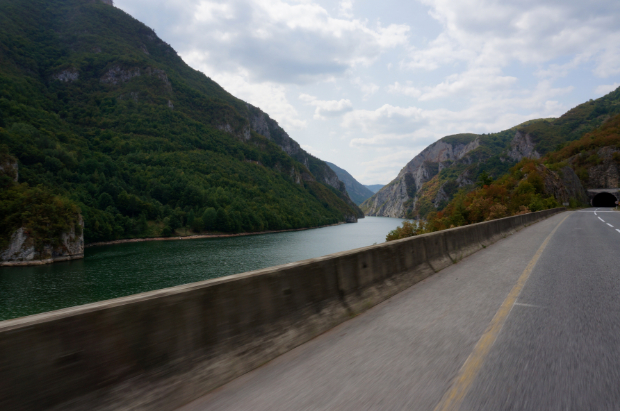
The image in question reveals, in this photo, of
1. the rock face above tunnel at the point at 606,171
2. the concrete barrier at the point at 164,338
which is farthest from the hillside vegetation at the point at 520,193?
the concrete barrier at the point at 164,338

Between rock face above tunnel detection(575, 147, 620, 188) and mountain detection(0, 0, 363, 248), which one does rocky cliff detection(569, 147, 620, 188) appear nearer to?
rock face above tunnel detection(575, 147, 620, 188)

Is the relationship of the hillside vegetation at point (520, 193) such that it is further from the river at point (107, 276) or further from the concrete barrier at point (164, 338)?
the concrete barrier at point (164, 338)

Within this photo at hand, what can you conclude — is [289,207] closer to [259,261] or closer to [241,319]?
[259,261]

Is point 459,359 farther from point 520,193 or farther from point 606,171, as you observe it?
point 606,171

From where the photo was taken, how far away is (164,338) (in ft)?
8.91

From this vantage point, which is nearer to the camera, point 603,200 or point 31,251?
point 31,251

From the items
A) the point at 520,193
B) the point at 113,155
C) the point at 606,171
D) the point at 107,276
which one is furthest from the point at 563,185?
the point at 113,155

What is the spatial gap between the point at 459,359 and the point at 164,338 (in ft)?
8.89

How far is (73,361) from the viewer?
2.22 metres

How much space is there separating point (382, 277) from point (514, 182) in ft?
224

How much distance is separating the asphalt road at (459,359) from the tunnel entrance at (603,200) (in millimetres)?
96412

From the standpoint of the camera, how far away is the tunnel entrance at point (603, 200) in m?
79.4

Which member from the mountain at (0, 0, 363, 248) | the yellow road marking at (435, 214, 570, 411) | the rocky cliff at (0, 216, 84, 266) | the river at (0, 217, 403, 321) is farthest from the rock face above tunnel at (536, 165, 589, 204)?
the rocky cliff at (0, 216, 84, 266)

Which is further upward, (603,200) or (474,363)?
(603,200)
